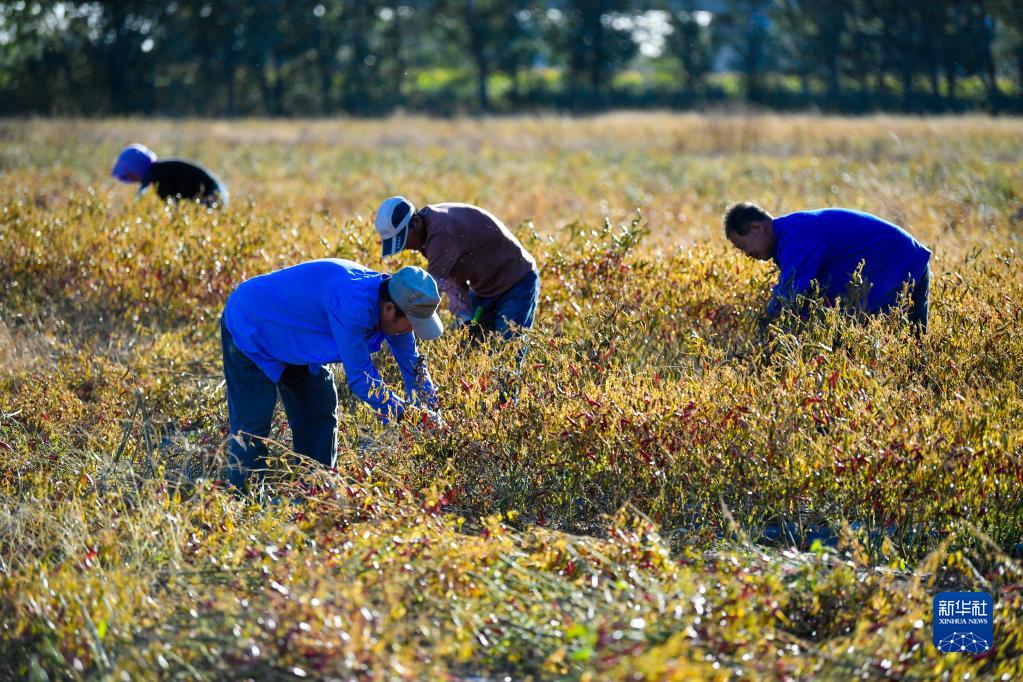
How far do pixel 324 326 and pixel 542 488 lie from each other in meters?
1.15

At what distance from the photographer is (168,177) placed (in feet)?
30.8

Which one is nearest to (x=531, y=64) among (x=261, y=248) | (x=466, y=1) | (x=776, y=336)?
(x=466, y=1)

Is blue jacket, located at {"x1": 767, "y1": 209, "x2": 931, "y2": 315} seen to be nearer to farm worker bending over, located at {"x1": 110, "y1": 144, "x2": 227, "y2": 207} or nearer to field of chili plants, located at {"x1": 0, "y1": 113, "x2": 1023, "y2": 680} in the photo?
field of chili plants, located at {"x1": 0, "y1": 113, "x2": 1023, "y2": 680}

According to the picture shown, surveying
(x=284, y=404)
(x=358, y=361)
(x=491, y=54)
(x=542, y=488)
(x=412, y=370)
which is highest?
(x=491, y=54)

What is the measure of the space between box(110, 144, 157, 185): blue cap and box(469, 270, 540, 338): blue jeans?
14.5 ft

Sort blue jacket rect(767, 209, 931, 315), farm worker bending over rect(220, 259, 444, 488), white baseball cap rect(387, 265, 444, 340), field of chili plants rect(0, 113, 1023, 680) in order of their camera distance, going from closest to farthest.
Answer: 1. field of chili plants rect(0, 113, 1023, 680)
2. white baseball cap rect(387, 265, 444, 340)
3. farm worker bending over rect(220, 259, 444, 488)
4. blue jacket rect(767, 209, 931, 315)

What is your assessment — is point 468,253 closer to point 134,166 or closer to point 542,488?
point 542,488

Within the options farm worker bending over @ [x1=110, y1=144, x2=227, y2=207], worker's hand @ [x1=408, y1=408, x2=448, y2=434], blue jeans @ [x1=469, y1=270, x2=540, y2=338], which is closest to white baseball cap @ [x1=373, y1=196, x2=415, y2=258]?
blue jeans @ [x1=469, y1=270, x2=540, y2=338]

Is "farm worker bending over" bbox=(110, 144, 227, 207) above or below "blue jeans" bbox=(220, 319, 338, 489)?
above

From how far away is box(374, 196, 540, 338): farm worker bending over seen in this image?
5562 millimetres

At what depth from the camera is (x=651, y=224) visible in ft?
36.6

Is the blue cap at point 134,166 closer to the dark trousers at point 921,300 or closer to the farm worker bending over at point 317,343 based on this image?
the farm worker bending over at point 317,343

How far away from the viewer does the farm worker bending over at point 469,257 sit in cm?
556

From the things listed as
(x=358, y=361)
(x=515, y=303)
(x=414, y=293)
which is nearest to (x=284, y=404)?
(x=358, y=361)
